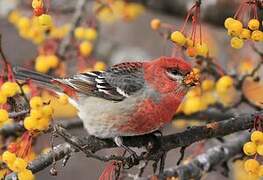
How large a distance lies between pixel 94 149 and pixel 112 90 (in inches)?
26.1

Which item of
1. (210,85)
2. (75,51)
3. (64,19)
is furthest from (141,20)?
(210,85)

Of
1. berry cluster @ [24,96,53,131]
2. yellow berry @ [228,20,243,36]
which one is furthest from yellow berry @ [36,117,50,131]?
yellow berry @ [228,20,243,36]

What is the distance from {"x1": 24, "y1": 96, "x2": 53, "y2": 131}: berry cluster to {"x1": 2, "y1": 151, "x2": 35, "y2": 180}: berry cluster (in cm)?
15

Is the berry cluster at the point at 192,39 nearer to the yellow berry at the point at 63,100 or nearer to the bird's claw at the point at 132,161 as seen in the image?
the bird's claw at the point at 132,161

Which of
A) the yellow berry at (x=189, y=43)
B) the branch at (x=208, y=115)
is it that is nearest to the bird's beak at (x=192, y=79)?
the yellow berry at (x=189, y=43)

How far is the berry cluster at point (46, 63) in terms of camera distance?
414cm

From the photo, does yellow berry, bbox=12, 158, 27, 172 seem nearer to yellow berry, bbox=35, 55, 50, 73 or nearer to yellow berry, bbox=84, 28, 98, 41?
yellow berry, bbox=35, 55, 50, 73

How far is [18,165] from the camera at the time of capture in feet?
9.25

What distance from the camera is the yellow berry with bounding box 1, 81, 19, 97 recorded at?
9.97ft

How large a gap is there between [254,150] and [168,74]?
3.10ft

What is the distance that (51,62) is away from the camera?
4.14 m

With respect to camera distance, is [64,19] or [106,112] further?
[64,19]

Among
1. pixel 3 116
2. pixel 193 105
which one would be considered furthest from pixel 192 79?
pixel 3 116

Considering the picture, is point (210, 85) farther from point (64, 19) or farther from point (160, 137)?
point (64, 19)
